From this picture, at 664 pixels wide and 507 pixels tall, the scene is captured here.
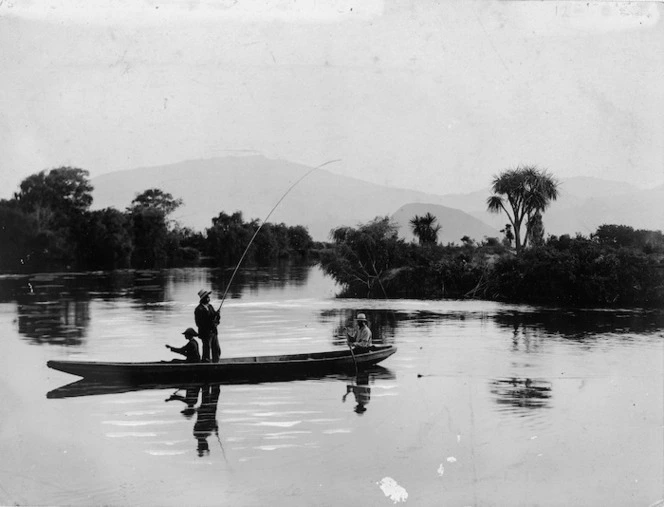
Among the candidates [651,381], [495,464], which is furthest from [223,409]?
[651,381]

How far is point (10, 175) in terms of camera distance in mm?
10734

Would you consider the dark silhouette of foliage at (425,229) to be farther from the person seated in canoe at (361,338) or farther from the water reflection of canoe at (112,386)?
the water reflection of canoe at (112,386)

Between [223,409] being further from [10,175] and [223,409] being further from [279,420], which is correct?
[10,175]

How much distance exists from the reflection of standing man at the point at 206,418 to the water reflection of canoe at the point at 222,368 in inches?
13.3

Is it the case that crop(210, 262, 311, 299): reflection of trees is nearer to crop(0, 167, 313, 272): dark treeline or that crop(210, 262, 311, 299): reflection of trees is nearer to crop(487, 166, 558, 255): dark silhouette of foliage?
crop(0, 167, 313, 272): dark treeline

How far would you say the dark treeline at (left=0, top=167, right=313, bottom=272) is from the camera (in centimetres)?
1883

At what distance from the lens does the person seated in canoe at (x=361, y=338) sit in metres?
13.6

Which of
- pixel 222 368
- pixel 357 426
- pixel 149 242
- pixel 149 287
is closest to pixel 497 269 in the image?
pixel 149 287

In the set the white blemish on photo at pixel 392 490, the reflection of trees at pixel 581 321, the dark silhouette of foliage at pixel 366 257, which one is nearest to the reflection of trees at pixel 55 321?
the dark silhouette of foliage at pixel 366 257

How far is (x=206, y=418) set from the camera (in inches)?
406

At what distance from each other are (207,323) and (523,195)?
10.8 m

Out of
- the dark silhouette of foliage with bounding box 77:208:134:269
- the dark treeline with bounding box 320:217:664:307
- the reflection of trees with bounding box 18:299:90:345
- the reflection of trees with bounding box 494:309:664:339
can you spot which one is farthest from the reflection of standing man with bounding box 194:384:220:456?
the dark silhouette of foliage with bounding box 77:208:134:269

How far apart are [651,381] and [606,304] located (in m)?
11.6

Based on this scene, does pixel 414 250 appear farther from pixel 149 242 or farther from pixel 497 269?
pixel 149 242
